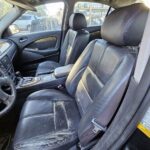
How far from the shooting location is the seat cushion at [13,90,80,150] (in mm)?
1258

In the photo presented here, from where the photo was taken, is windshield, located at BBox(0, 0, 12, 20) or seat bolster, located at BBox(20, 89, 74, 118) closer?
seat bolster, located at BBox(20, 89, 74, 118)

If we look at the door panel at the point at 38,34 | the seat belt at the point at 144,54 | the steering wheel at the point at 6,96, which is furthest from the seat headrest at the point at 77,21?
the seat belt at the point at 144,54

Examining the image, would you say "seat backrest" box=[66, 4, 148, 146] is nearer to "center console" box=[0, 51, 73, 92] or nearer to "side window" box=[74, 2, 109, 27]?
"center console" box=[0, 51, 73, 92]

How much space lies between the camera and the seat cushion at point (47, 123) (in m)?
1.26

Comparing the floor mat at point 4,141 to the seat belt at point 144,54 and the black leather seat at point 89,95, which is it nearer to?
the black leather seat at point 89,95

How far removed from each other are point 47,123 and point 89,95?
0.30 m

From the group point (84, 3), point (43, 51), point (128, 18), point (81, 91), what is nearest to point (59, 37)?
point (43, 51)

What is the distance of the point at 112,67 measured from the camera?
49.8 inches

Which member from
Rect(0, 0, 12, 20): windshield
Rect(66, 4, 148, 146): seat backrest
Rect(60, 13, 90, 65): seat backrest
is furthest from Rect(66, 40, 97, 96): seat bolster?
Rect(0, 0, 12, 20): windshield

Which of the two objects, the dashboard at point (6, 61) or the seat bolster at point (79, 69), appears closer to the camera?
the seat bolster at point (79, 69)

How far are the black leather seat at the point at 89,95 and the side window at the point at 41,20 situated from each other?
130 centimetres

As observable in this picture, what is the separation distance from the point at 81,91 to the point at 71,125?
10.3 inches

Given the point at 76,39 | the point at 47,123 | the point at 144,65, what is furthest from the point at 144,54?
the point at 76,39

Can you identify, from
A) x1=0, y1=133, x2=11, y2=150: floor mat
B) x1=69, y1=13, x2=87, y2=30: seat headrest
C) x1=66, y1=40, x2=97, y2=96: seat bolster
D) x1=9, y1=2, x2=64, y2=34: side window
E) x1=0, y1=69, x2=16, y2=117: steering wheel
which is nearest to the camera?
x1=0, y1=69, x2=16, y2=117: steering wheel
